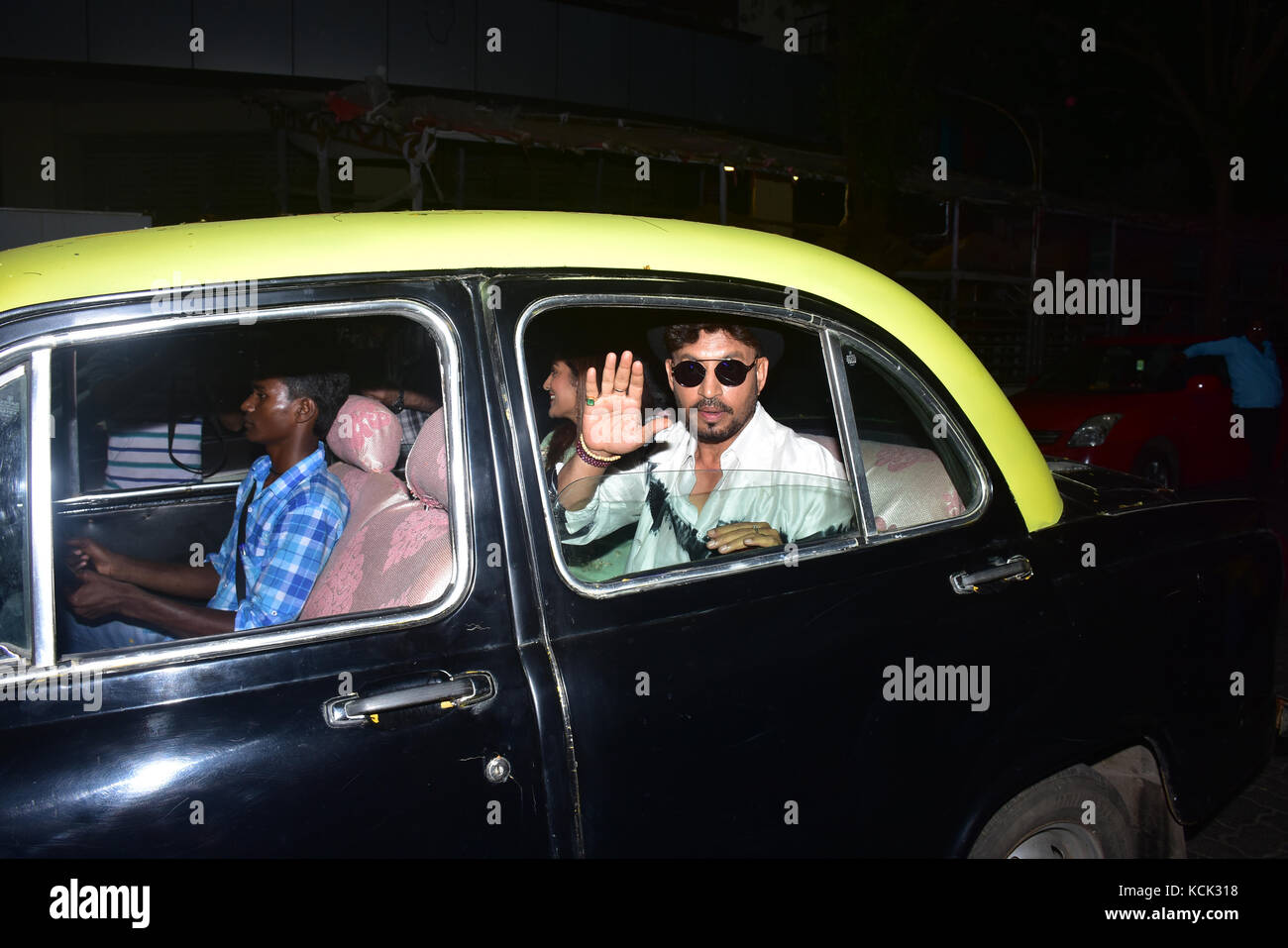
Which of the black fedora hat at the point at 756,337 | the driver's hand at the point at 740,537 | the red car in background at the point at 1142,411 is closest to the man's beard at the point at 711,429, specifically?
the black fedora hat at the point at 756,337

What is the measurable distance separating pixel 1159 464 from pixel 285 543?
829cm

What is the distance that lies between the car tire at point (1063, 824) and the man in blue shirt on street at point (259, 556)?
1599 mm

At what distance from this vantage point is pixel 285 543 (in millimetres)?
2279

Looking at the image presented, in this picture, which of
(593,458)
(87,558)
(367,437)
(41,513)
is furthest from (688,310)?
(87,558)

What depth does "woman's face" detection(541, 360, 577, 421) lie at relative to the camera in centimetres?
234

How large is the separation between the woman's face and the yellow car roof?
20.6 inches

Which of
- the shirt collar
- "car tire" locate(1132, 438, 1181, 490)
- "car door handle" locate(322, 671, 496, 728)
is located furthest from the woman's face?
"car tire" locate(1132, 438, 1181, 490)

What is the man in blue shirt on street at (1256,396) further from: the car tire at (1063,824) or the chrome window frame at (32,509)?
the chrome window frame at (32,509)

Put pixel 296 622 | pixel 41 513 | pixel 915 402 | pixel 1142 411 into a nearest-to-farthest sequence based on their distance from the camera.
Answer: pixel 41 513 → pixel 296 622 → pixel 915 402 → pixel 1142 411

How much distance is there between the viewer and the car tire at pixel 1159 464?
8.30 meters

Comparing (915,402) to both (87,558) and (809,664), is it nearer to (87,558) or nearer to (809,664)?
(809,664)

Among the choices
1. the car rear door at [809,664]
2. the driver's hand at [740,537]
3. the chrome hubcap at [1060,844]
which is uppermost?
the driver's hand at [740,537]
